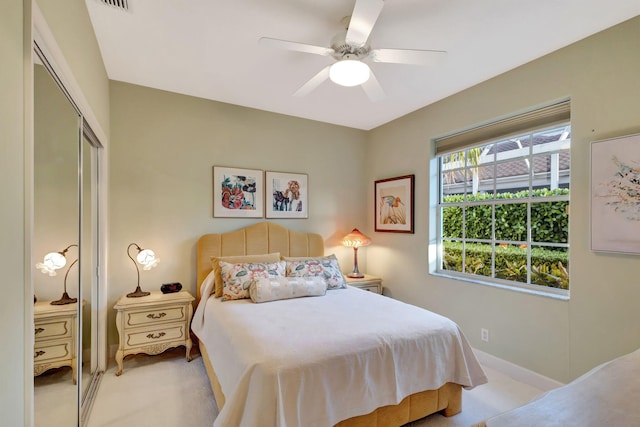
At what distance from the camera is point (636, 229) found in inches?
78.0

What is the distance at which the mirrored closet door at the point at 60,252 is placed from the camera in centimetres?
125

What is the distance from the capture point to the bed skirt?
180 cm

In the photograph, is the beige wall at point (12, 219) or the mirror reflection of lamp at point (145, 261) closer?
the beige wall at point (12, 219)

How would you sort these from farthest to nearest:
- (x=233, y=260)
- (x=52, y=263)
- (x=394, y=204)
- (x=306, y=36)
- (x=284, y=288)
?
(x=394, y=204)
(x=233, y=260)
(x=284, y=288)
(x=306, y=36)
(x=52, y=263)

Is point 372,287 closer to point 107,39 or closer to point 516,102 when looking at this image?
point 516,102

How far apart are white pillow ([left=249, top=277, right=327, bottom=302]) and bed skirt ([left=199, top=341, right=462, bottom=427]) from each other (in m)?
0.70

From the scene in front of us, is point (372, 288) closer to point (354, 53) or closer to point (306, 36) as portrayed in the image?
point (354, 53)

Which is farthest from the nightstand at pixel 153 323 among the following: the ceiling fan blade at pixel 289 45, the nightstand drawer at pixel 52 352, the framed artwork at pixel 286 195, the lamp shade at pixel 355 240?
the ceiling fan blade at pixel 289 45

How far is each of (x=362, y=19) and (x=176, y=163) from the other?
8.02 feet

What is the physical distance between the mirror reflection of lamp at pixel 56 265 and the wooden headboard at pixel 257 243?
1492mm

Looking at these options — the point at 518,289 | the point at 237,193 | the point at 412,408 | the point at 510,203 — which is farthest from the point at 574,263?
the point at 237,193

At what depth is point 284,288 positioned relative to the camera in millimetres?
2764

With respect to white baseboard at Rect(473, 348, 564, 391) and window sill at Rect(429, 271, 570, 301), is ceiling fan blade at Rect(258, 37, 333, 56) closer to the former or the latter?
window sill at Rect(429, 271, 570, 301)

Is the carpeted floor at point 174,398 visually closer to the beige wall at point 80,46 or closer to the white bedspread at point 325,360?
the white bedspread at point 325,360
